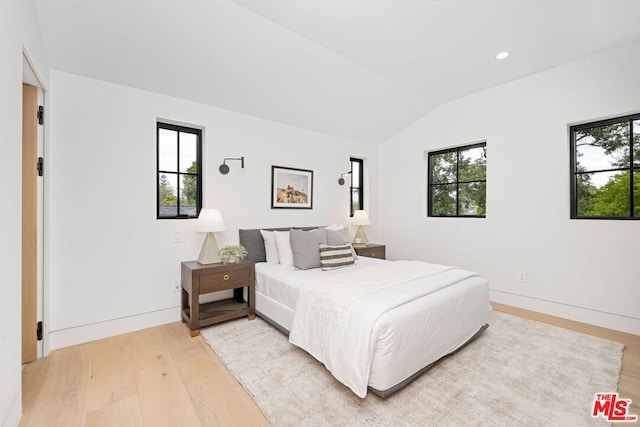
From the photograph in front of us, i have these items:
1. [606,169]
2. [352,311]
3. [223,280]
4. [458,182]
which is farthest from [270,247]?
[606,169]

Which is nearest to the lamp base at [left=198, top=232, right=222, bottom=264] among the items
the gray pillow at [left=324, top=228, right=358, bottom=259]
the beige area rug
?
the beige area rug

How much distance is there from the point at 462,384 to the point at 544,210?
244 cm

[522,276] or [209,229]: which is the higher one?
[209,229]

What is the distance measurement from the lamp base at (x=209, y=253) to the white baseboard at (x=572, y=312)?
11.5ft

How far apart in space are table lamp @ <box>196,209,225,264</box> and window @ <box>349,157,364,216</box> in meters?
2.59

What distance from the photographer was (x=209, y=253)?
116 inches

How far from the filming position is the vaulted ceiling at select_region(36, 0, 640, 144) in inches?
87.3

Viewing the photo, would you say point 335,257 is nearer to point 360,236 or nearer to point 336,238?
point 336,238

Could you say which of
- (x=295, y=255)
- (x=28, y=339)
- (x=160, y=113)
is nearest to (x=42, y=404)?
(x=28, y=339)

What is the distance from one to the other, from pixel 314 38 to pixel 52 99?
7.76 feet

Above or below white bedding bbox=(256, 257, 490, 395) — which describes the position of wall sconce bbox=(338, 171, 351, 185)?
above

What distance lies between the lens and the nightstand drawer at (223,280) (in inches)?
108

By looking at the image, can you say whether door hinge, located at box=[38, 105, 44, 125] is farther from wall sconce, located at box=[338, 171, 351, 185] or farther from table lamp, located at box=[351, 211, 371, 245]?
table lamp, located at box=[351, 211, 371, 245]

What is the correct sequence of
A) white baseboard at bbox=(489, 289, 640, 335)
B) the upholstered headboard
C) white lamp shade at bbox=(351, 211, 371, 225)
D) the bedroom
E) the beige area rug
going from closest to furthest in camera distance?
the beige area rug
the bedroom
white baseboard at bbox=(489, 289, 640, 335)
the upholstered headboard
white lamp shade at bbox=(351, 211, 371, 225)
